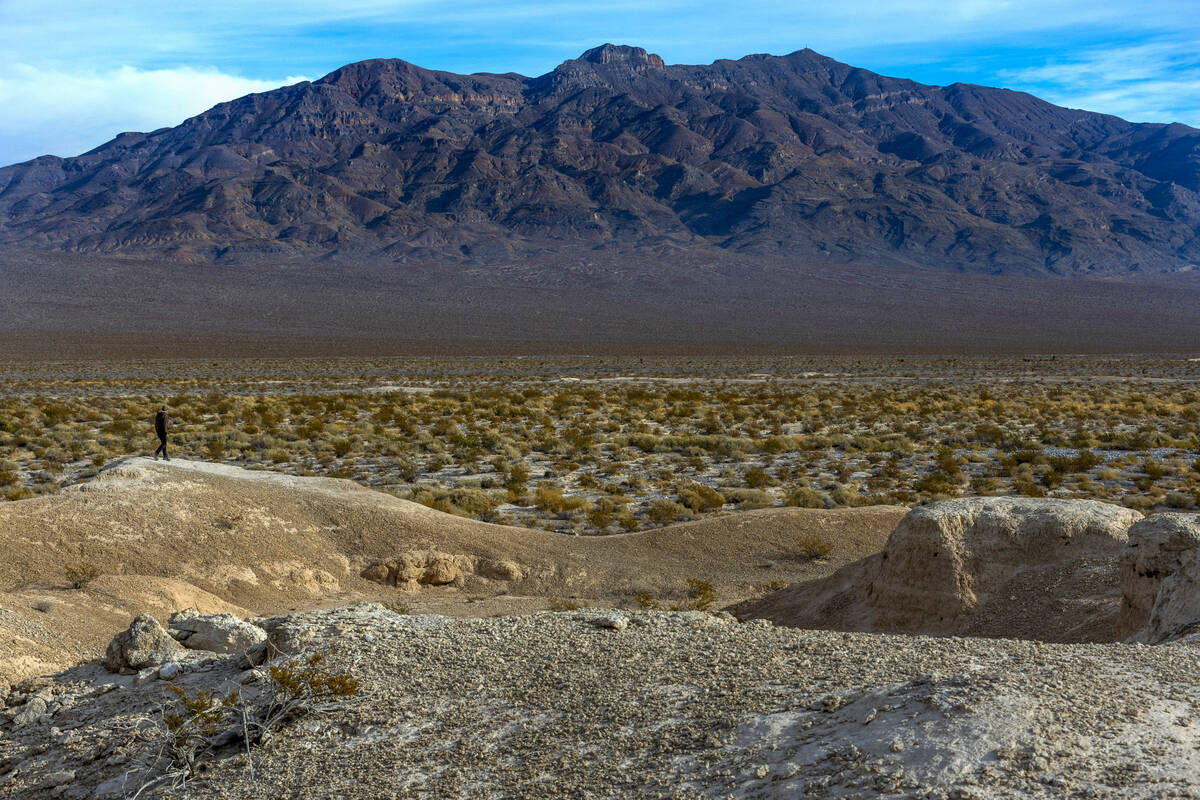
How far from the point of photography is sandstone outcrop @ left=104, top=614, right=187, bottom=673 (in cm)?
757

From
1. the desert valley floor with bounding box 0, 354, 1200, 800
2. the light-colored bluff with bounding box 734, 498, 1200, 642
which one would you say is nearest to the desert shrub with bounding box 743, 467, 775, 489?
the desert valley floor with bounding box 0, 354, 1200, 800

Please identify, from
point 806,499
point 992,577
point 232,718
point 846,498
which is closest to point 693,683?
point 232,718

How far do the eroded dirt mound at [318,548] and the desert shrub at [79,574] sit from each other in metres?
0.08

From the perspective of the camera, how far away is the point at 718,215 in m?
181

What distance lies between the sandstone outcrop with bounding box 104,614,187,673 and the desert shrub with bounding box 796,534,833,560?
33.2 feet

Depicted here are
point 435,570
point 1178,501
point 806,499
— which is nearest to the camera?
point 435,570

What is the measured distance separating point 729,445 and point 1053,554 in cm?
1594

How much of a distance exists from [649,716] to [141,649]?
420 cm

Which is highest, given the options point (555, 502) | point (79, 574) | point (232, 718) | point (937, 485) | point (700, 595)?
point (232, 718)

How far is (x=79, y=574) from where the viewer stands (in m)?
11.7

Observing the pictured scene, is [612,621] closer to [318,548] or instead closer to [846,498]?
[318,548]

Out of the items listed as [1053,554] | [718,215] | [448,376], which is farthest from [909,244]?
[1053,554]

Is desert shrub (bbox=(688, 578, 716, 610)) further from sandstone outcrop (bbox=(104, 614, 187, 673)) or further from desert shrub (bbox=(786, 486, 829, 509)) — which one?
sandstone outcrop (bbox=(104, 614, 187, 673))

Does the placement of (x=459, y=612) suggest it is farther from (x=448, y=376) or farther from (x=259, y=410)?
(x=448, y=376)
